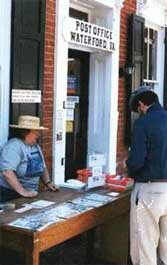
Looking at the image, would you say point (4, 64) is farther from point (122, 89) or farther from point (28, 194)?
point (122, 89)

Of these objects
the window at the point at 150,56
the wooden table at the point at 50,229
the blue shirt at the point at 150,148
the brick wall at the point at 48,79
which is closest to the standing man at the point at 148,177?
the blue shirt at the point at 150,148

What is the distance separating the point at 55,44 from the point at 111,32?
1.38 metres

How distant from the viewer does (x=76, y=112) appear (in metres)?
7.46

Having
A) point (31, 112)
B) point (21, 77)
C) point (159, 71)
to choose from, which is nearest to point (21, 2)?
point (21, 77)

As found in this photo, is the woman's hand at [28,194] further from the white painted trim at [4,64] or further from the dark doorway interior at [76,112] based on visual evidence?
the dark doorway interior at [76,112]

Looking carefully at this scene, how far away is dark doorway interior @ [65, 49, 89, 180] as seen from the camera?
729 cm

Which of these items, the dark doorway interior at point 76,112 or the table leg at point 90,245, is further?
the dark doorway interior at point 76,112

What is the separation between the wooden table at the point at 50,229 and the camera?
401cm

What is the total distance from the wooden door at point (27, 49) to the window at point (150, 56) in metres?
3.42

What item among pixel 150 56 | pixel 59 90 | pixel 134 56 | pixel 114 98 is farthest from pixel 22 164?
pixel 150 56

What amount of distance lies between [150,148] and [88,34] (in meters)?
2.57

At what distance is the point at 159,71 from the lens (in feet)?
31.4

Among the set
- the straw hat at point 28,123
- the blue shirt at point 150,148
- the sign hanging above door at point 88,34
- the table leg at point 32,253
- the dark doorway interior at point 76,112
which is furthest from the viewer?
the dark doorway interior at point 76,112

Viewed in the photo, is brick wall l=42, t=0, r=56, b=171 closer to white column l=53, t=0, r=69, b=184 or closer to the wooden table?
white column l=53, t=0, r=69, b=184
